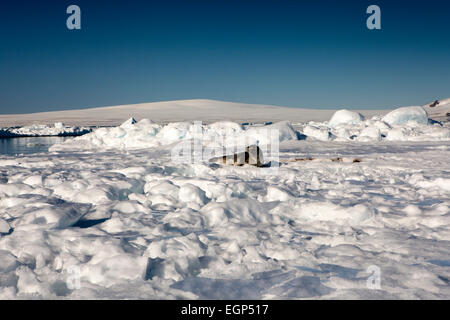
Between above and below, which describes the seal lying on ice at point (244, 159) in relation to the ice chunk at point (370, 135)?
below

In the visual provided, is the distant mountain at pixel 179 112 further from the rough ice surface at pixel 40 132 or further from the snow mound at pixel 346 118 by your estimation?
the snow mound at pixel 346 118

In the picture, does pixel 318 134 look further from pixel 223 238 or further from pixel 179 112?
pixel 179 112

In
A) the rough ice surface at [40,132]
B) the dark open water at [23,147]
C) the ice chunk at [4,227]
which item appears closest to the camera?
the ice chunk at [4,227]

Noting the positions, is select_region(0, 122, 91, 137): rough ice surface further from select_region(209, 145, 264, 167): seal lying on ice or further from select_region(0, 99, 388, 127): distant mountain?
select_region(0, 99, 388, 127): distant mountain

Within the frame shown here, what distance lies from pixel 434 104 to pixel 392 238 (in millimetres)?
73876

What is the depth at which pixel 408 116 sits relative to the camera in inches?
746

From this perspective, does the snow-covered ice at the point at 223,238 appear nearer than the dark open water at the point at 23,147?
Yes

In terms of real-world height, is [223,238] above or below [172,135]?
below

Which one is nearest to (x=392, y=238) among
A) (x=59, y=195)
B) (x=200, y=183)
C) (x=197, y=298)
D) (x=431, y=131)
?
(x=197, y=298)

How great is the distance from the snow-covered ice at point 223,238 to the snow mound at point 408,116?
14.6 m

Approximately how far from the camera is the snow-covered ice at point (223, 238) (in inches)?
87.3

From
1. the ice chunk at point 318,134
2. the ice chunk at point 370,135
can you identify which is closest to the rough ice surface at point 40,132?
the ice chunk at point 318,134

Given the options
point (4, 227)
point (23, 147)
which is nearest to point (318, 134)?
point (23, 147)

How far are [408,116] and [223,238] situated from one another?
18.6 m
